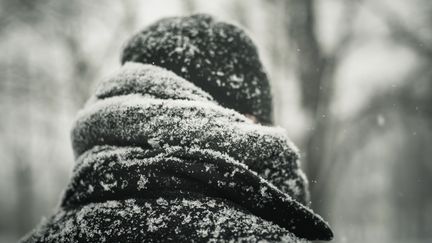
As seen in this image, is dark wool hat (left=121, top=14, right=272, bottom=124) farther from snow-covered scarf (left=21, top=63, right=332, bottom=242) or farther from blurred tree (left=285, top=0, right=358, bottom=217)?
blurred tree (left=285, top=0, right=358, bottom=217)

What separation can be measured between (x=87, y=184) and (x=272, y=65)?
508cm

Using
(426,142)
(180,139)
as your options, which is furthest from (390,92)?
(426,142)

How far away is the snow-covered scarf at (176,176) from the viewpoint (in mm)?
1130

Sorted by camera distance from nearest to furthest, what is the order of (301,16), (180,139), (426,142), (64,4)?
(180,139) → (301,16) → (64,4) → (426,142)

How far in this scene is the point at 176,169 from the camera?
3.79 feet

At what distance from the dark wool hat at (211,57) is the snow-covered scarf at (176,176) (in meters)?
0.14

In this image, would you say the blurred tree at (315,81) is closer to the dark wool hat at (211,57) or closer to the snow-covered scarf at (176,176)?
the dark wool hat at (211,57)

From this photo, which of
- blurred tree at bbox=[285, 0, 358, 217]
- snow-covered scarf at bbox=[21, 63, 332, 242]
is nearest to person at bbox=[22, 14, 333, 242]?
snow-covered scarf at bbox=[21, 63, 332, 242]

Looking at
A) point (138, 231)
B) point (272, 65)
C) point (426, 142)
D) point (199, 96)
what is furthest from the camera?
point (426, 142)

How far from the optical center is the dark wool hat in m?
1.51

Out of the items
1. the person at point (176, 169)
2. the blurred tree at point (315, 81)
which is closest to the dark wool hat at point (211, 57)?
the person at point (176, 169)

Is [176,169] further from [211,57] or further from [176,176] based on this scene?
[211,57]

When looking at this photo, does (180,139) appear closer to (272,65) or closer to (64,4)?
(272,65)

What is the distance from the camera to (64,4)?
24.7 feet
